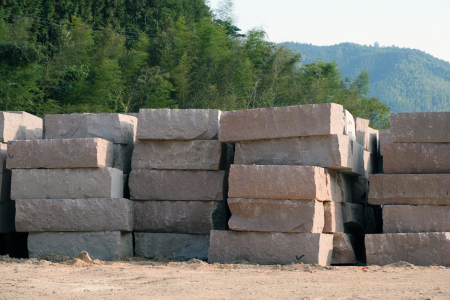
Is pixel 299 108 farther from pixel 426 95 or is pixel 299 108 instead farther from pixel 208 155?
pixel 426 95

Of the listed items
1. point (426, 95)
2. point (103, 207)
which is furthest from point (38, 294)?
point (426, 95)

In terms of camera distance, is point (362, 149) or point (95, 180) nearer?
point (95, 180)

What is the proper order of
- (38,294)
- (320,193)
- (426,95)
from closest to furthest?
(38,294)
(320,193)
(426,95)

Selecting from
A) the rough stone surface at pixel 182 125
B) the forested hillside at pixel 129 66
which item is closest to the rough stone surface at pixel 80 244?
the rough stone surface at pixel 182 125

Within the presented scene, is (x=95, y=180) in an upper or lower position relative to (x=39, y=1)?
lower

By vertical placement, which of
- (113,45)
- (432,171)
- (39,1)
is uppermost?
(39,1)

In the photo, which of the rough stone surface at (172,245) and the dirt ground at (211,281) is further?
the rough stone surface at (172,245)

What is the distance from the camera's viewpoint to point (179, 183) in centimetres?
635

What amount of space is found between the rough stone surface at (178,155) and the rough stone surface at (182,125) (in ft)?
0.36

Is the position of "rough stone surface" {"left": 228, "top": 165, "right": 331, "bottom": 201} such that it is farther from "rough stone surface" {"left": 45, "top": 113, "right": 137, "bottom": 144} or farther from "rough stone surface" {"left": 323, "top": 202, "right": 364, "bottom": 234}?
"rough stone surface" {"left": 45, "top": 113, "right": 137, "bottom": 144}

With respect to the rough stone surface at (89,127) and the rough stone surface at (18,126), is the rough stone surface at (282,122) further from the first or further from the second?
the rough stone surface at (18,126)

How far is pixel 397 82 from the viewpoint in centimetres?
11062

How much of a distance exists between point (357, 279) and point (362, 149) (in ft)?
8.62

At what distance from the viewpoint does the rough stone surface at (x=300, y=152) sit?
568cm
